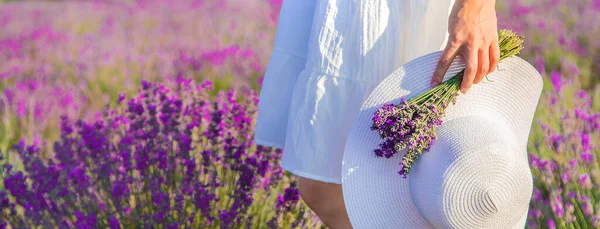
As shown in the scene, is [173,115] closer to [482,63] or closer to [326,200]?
[326,200]

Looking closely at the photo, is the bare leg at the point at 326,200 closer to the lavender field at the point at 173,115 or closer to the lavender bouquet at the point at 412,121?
the lavender bouquet at the point at 412,121

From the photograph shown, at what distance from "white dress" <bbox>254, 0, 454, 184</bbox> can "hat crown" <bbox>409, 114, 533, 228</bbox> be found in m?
0.23

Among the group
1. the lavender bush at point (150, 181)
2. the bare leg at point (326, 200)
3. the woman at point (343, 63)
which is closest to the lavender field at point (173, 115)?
the lavender bush at point (150, 181)

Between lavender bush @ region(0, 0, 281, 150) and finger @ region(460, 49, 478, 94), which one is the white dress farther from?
lavender bush @ region(0, 0, 281, 150)

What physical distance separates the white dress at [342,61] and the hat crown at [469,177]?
23cm

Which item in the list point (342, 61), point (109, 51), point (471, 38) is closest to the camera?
point (471, 38)

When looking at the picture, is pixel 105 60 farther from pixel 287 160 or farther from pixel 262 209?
pixel 287 160

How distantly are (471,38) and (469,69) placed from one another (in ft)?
0.23

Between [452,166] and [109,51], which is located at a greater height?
[452,166]

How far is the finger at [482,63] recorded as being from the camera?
77.8 inches

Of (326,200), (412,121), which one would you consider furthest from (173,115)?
(412,121)

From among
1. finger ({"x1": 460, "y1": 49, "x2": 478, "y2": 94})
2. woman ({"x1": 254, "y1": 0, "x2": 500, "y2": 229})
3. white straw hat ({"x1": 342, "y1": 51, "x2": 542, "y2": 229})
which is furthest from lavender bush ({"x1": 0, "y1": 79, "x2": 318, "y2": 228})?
finger ({"x1": 460, "y1": 49, "x2": 478, "y2": 94})

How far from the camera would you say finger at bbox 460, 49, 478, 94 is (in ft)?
6.41

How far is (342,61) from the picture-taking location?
215 centimetres
